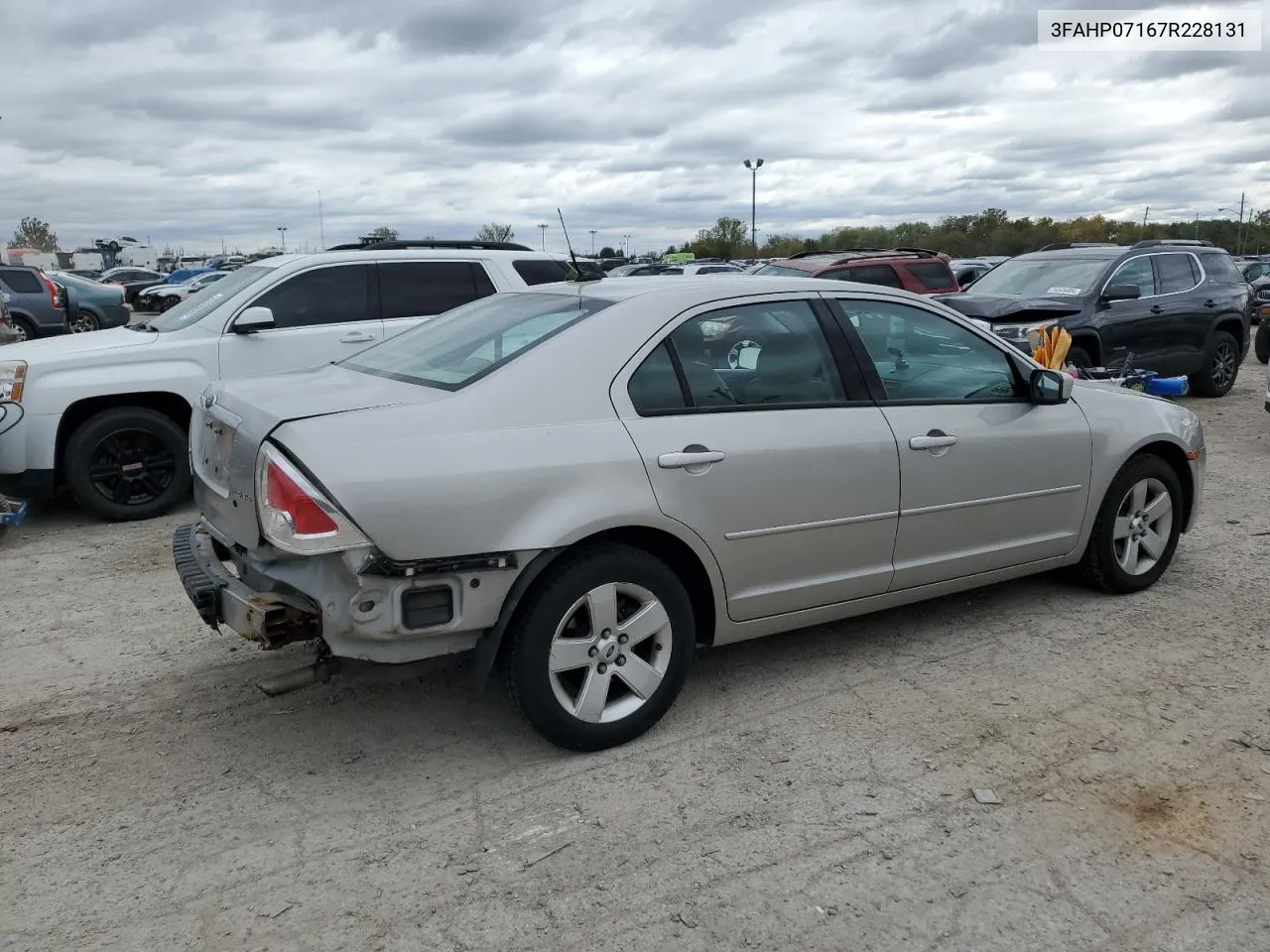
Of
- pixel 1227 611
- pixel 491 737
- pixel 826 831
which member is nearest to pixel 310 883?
pixel 491 737

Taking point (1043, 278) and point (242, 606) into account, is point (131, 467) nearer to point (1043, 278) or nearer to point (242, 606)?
point (242, 606)

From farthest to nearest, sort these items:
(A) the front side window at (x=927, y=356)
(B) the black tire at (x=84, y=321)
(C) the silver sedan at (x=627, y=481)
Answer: (B) the black tire at (x=84, y=321) → (A) the front side window at (x=927, y=356) → (C) the silver sedan at (x=627, y=481)

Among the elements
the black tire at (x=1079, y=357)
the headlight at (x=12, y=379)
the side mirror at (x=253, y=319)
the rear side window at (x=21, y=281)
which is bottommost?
the black tire at (x=1079, y=357)

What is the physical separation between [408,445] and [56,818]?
161 cm

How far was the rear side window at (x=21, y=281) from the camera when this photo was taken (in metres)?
18.8

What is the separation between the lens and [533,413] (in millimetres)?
3523

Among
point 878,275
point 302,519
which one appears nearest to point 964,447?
point 302,519

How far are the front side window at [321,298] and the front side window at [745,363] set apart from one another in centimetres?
442

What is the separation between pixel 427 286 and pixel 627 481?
4.99m

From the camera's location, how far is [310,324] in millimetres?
7641

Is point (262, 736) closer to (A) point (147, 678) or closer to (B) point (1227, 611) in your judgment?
(A) point (147, 678)

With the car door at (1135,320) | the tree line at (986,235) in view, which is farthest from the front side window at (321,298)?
the tree line at (986,235)

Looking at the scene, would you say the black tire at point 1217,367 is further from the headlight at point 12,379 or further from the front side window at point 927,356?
the headlight at point 12,379

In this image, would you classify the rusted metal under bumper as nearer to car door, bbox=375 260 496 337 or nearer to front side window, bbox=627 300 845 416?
front side window, bbox=627 300 845 416
